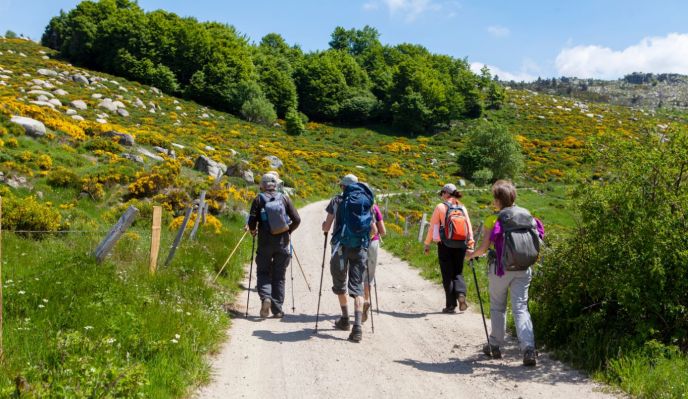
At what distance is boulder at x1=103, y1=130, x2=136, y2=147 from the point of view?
23609 mm

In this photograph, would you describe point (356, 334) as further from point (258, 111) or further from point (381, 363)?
point (258, 111)

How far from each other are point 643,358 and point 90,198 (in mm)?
16321

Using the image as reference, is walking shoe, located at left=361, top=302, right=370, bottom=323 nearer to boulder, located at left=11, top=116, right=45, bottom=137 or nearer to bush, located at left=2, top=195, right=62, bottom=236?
bush, located at left=2, top=195, right=62, bottom=236

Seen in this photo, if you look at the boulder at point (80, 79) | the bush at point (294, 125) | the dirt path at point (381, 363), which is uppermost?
the boulder at point (80, 79)

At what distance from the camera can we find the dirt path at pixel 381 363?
15.5ft

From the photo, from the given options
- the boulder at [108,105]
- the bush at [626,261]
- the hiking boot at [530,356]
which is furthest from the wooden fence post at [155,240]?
the boulder at [108,105]

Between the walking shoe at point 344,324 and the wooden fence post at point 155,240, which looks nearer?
the walking shoe at point 344,324

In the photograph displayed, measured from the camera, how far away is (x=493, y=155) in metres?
55.2

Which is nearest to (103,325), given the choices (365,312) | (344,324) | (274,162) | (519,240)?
(344,324)

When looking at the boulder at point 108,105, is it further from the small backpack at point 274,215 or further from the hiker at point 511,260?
the hiker at point 511,260

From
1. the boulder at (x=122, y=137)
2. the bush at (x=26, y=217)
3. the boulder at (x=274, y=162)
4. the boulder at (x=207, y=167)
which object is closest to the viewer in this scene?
the bush at (x=26, y=217)

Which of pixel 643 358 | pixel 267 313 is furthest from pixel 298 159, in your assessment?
pixel 643 358

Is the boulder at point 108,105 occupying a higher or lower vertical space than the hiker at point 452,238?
higher

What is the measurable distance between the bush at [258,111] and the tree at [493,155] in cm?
2399
